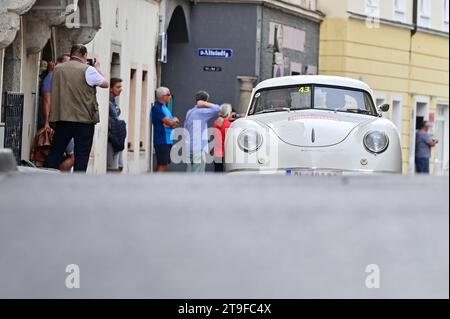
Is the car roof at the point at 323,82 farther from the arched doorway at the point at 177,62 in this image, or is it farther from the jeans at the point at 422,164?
the jeans at the point at 422,164

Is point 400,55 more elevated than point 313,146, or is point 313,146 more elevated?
point 400,55

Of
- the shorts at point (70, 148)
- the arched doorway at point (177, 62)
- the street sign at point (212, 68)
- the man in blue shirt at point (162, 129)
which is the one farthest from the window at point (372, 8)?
the shorts at point (70, 148)

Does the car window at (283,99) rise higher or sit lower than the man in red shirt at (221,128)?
higher

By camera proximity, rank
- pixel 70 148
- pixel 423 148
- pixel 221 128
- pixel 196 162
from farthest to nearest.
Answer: pixel 423 148 < pixel 221 128 < pixel 196 162 < pixel 70 148

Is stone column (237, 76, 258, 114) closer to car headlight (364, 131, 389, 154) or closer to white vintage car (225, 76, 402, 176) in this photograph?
white vintage car (225, 76, 402, 176)

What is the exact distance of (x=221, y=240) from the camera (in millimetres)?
2879

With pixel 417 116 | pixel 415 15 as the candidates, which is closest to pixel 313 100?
pixel 415 15

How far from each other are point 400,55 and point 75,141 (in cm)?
2780

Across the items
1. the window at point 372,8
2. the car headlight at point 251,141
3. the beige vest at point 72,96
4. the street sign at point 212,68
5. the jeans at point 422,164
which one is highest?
the window at point 372,8

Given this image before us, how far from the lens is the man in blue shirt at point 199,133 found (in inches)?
867

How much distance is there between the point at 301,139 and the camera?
626 inches

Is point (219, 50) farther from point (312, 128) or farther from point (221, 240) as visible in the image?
point (221, 240)

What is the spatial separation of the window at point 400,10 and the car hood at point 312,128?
27662 millimetres

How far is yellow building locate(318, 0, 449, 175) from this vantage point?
133 feet
